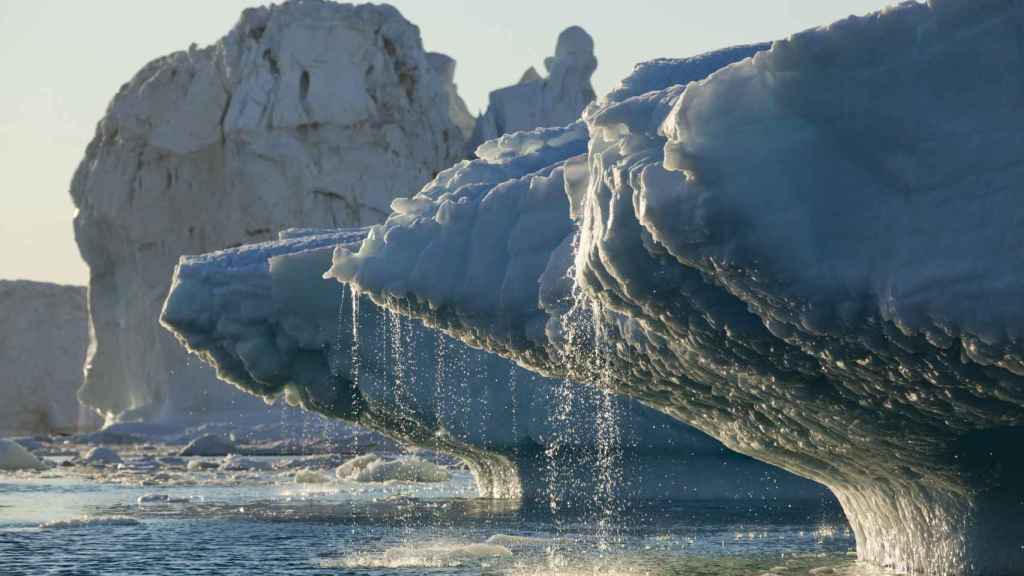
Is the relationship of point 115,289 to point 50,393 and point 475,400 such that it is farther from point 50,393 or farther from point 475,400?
point 475,400

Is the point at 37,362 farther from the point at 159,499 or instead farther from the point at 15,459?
the point at 159,499

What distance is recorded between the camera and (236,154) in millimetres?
45031

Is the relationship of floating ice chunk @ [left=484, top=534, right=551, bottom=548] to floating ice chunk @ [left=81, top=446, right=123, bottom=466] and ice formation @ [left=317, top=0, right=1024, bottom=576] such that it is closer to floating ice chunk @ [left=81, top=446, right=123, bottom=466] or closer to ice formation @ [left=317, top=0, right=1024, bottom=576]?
ice formation @ [left=317, top=0, right=1024, bottom=576]

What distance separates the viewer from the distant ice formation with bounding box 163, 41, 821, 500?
2005cm

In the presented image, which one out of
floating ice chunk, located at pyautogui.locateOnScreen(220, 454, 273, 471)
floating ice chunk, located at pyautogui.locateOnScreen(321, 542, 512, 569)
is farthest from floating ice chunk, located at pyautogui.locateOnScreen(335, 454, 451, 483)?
floating ice chunk, located at pyautogui.locateOnScreen(321, 542, 512, 569)

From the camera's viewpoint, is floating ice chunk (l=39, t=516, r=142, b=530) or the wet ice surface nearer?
the wet ice surface

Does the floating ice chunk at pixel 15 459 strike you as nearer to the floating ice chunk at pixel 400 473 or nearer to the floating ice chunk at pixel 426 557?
the floating ice chunk at pixel 400 473

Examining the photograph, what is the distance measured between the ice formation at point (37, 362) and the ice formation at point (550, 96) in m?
24.6

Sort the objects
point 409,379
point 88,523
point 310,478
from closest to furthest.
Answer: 1. point 88,523
2. point 409,379
3. point 310,478

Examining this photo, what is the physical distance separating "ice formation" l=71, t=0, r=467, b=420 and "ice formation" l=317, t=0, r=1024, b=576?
110ft

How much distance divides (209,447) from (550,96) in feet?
58.6

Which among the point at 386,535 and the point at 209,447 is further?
the point at 209,447

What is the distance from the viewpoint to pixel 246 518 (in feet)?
62.7

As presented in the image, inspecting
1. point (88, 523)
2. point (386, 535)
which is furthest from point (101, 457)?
point (386, 535)
